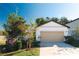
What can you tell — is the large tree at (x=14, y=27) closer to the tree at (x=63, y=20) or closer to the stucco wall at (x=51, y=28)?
the stucco wall at (x=51, y=28)

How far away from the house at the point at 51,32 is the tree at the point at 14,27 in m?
0.77

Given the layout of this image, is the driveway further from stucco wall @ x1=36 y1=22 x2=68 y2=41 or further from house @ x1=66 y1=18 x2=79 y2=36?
house @ x1=66 y1=18 x2=79 y2=36

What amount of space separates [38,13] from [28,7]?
550 mm

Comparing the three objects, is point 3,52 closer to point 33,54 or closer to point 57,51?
point 33,54

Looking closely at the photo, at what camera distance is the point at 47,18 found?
1191cm

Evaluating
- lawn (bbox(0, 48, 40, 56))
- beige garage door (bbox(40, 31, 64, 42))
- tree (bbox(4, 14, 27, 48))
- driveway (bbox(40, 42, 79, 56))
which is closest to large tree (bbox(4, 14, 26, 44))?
tree (bbox(4, 14, 27, 48))

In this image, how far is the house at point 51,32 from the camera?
39.7 feet

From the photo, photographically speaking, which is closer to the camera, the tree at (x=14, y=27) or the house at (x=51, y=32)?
the tree at (x=14, y=27)

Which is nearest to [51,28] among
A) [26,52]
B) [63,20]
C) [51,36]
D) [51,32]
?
[51,32]

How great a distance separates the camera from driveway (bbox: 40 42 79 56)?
38.4 ft

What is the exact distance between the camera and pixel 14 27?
11.9 metres

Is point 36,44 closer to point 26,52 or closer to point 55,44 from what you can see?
point 26,52

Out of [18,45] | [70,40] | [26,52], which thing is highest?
[70,40]

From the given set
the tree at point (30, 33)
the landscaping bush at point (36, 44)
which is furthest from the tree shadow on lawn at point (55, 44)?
the tree at point (30, 33)
